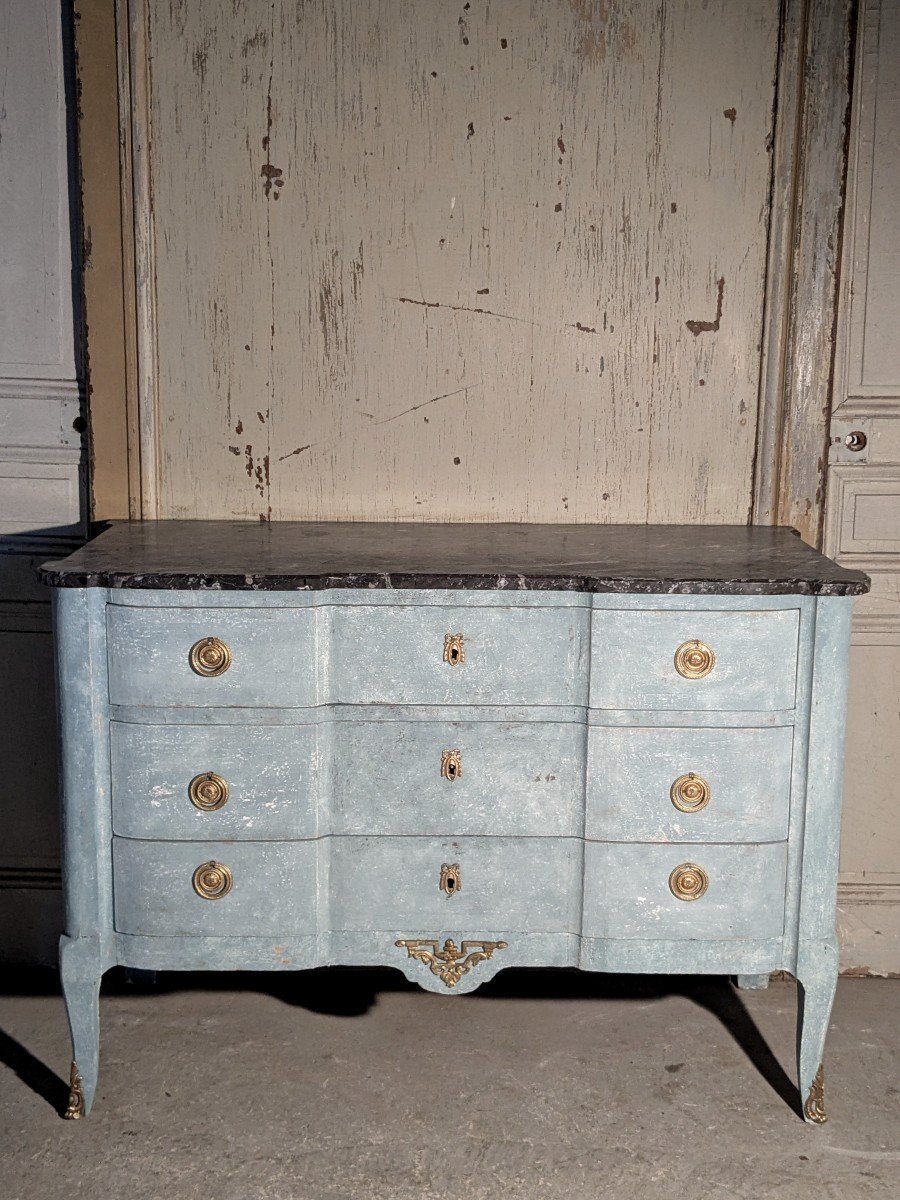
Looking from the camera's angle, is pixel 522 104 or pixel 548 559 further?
pixel 522 104

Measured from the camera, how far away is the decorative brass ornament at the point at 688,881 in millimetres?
2145

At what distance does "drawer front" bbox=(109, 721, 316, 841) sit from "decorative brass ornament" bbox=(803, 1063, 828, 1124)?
3.46ft

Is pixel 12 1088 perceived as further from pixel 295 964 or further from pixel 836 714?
pixel 836 714

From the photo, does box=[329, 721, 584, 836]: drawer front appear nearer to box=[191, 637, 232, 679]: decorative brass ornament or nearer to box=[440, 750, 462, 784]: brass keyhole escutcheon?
box=[440, 750, 462, 784]: brass keyhole escutcheon

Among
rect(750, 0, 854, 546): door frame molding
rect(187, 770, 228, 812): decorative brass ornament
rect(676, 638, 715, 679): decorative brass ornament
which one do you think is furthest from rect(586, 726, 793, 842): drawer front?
rect(750, 0, 854, 546): door frame molding

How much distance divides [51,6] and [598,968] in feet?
7.36

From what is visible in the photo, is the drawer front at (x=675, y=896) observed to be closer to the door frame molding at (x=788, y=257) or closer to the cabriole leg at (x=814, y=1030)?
the cabriole leg at (x=814, y=1030)

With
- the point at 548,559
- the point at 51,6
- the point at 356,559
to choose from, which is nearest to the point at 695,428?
the point at 548,559

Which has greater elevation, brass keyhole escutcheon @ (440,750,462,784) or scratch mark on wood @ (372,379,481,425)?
scratch mark on wood @ (372,379,481,425)

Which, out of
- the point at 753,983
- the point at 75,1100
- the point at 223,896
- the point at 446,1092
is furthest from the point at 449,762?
the point at 753,983

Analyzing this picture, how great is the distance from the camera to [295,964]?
85.4 inches

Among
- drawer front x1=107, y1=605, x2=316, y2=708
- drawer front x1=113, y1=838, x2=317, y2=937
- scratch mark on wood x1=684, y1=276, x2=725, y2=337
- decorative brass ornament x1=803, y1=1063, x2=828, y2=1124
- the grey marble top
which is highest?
scratch mark on wood x1=684, y1=276, x2=725, y2=337

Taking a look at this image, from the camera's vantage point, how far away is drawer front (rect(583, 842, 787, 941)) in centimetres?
214

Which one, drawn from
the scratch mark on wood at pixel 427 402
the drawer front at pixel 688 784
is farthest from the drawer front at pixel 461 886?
the scratch mark on wood at pixel 427 402
